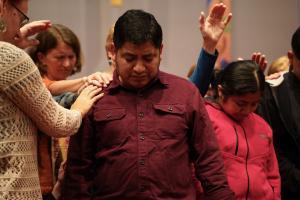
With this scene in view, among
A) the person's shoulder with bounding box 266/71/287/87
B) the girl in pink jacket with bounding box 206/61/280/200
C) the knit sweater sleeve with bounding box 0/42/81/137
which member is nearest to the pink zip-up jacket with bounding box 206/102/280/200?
the girl in pink jacket with bounding box 206/61/280/200

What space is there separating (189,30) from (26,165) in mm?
2511

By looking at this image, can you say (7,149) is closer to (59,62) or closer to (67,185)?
(67,185)

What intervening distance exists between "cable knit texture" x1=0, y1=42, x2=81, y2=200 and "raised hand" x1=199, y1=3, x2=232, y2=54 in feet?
2.49

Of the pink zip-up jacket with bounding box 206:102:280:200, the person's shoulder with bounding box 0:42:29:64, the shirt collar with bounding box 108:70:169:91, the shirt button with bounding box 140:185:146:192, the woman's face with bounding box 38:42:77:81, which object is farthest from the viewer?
the woman's face with bounding box 38:42:77:81

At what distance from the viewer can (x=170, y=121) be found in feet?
4.88

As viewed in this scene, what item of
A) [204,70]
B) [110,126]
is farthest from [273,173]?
[110,126]

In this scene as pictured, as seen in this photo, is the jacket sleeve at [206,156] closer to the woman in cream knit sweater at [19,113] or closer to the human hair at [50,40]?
the woman in cream knit sweater at [19,113]

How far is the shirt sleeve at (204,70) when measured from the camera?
1.79 metres

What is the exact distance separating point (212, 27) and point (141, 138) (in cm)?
64

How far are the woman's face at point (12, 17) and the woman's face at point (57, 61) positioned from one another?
696mm

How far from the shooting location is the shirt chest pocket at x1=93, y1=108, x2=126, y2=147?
1471mm

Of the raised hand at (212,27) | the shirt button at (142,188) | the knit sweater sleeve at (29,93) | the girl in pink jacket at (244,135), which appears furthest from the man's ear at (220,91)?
the knit sweater sleeve at (29,93)

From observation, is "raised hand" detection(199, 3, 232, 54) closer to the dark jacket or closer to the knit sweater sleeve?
the dark jacket

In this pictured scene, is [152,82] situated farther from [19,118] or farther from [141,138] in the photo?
[19,118]
